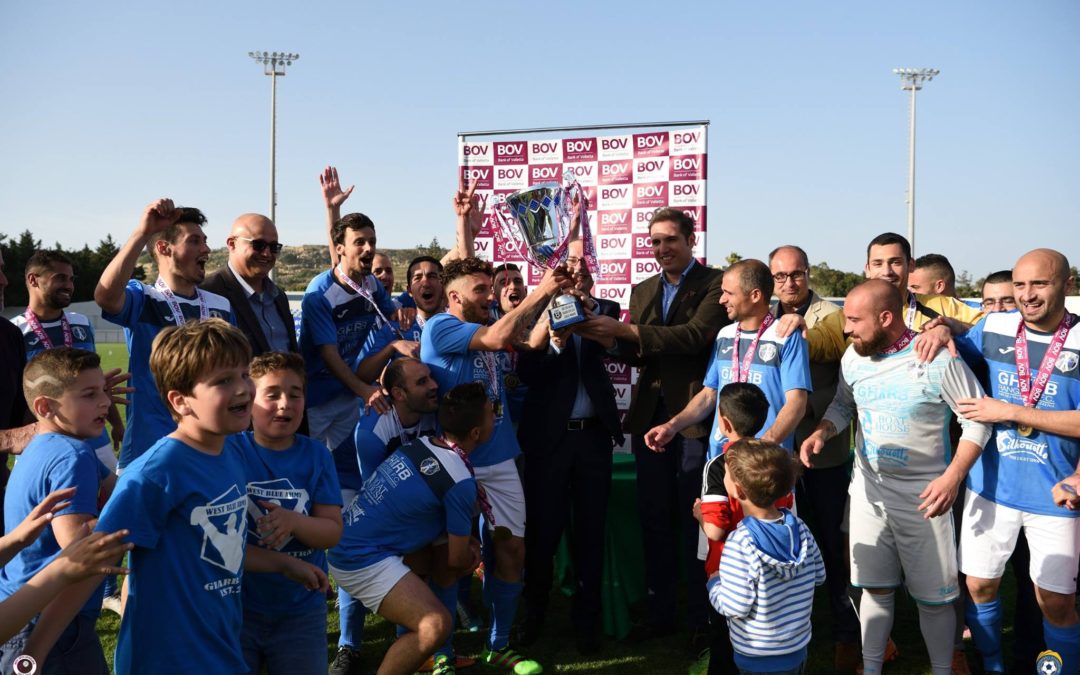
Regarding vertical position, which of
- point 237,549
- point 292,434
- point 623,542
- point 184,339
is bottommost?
point 623,542

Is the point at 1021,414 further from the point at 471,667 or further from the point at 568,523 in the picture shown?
the point at 471,667

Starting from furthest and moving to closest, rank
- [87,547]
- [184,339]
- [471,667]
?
[471,667] < [184,339] < [87,547]

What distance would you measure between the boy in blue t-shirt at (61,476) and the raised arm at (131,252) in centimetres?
70

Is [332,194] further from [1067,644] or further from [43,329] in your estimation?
[1067,644]

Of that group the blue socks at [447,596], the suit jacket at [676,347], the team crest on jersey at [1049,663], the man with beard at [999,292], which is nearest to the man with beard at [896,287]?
the suit jacket at [676,347]

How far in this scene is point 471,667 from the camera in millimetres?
4633

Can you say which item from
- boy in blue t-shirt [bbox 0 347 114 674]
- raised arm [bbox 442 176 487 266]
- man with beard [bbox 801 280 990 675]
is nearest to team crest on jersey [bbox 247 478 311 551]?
boy in blue t-shirt [bbox 0 347 114 674]

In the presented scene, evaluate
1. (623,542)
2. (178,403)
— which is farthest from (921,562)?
(178,403)

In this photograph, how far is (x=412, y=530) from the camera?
3.93 m

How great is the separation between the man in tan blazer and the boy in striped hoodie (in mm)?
1550

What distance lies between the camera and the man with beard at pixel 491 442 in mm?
4594

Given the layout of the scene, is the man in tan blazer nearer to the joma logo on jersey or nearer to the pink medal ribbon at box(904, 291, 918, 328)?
the pink medal ribbon at box(904, 291, 918, 328)

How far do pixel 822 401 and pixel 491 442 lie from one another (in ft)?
6.80

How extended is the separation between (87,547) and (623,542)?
379cm
